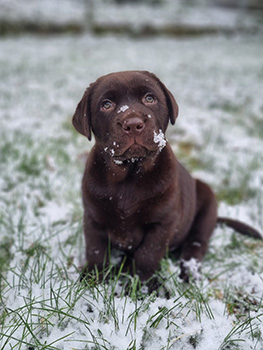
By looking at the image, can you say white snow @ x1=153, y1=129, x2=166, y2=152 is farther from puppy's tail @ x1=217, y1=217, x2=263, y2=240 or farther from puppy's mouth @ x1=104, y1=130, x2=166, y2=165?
puppy's tail @ x1=217, y1=217, x2=263, y2=240

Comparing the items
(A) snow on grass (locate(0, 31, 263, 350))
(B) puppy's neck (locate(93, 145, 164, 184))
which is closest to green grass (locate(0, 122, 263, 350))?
(A) snow on grass (locate(0, 31, 263, 350))

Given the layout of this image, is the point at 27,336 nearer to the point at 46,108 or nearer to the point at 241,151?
the point at 241,151

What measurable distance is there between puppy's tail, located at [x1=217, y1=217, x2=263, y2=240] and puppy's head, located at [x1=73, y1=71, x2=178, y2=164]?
1103 millimetres

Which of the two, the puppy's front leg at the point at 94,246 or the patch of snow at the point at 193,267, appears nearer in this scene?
the puppy's front leg at the point at 94,246

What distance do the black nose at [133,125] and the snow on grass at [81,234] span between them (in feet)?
2.40

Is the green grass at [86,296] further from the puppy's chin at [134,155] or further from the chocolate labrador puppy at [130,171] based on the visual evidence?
the puppy's chin at [134,155]

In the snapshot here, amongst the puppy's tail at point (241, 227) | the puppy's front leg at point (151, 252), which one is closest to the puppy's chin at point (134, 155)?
the puppy's front leg at point (151, 252)

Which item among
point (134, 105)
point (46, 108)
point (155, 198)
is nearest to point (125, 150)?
point (134, 105)

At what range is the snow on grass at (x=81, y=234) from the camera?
4.74 feet

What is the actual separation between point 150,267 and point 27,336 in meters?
0.75

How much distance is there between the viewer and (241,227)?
8.18 feet

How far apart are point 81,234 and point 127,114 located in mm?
1114

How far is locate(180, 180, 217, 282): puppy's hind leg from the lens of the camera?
2.14 meters

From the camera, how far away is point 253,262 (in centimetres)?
212
